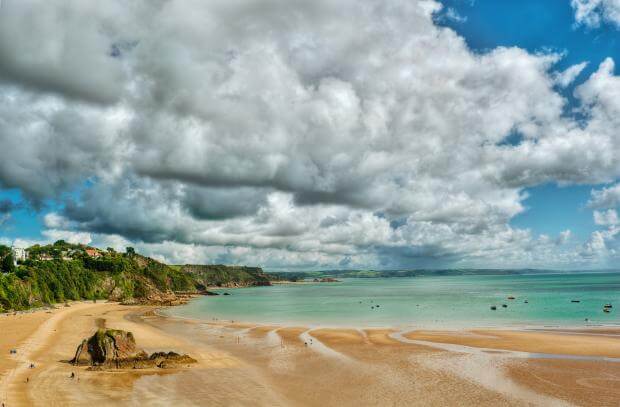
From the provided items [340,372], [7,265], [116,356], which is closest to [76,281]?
[7,265]

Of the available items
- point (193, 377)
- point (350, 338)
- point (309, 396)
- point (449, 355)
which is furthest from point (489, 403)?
point (350, 338)

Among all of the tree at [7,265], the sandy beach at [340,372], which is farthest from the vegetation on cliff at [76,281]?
the sandy beach at [340,372]

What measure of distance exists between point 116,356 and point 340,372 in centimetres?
1829

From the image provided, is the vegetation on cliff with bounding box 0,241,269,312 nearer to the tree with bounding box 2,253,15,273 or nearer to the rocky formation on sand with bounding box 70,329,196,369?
the tree with bounding box 2,253,15,273

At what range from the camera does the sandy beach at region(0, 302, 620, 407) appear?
25.8 metres

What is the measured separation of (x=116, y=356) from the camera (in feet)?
109

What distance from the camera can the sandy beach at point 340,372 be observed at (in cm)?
2575

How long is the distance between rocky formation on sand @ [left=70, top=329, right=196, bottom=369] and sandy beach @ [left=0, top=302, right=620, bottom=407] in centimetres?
141

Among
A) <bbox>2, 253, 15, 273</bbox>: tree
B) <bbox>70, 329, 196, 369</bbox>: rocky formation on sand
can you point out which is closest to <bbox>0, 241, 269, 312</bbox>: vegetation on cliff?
<bbox>2, 253, 15, 273</bbox>: tree

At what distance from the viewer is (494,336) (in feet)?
171

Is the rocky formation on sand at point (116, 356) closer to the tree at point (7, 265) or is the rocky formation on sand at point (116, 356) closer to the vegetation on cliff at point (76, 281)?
the vegetation on cliff at point (76, 281)

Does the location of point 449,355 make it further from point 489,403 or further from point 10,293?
point 10,293

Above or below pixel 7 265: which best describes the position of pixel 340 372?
below

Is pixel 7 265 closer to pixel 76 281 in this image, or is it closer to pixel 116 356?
pixel 76 281
